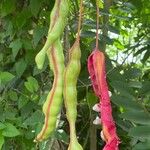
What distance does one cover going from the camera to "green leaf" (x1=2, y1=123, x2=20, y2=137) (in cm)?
138

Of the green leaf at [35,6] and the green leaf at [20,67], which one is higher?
the green leaf at [35,6]

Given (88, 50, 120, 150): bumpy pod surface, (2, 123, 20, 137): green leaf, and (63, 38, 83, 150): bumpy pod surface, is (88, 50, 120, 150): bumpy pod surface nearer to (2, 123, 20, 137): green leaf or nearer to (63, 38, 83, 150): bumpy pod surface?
(63, 38, 83, 150): bumpy pod surface

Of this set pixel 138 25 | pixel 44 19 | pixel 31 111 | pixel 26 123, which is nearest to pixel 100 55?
pixel 26 123

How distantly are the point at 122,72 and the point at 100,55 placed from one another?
929 millimetres

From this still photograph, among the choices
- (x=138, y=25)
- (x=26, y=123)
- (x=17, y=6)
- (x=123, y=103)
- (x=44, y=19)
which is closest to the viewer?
(x=123, y=103)

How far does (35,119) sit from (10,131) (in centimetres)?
8

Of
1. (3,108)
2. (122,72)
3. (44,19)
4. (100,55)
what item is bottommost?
(3,108)

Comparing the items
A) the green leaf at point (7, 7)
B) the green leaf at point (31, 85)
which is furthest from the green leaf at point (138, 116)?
the green leaf at point (7, 7)

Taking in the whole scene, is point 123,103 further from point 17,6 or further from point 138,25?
Answer: point 138,25

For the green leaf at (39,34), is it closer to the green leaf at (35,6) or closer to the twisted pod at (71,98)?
the green leaf at (35,6)

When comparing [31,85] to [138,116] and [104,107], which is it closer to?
Result: [138,116]

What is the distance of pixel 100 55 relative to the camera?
71cm

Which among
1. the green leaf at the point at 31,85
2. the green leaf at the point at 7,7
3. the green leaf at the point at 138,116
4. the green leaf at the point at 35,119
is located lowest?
the green leaf at the point at 35,119

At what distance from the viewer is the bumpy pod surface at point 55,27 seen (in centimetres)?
69
